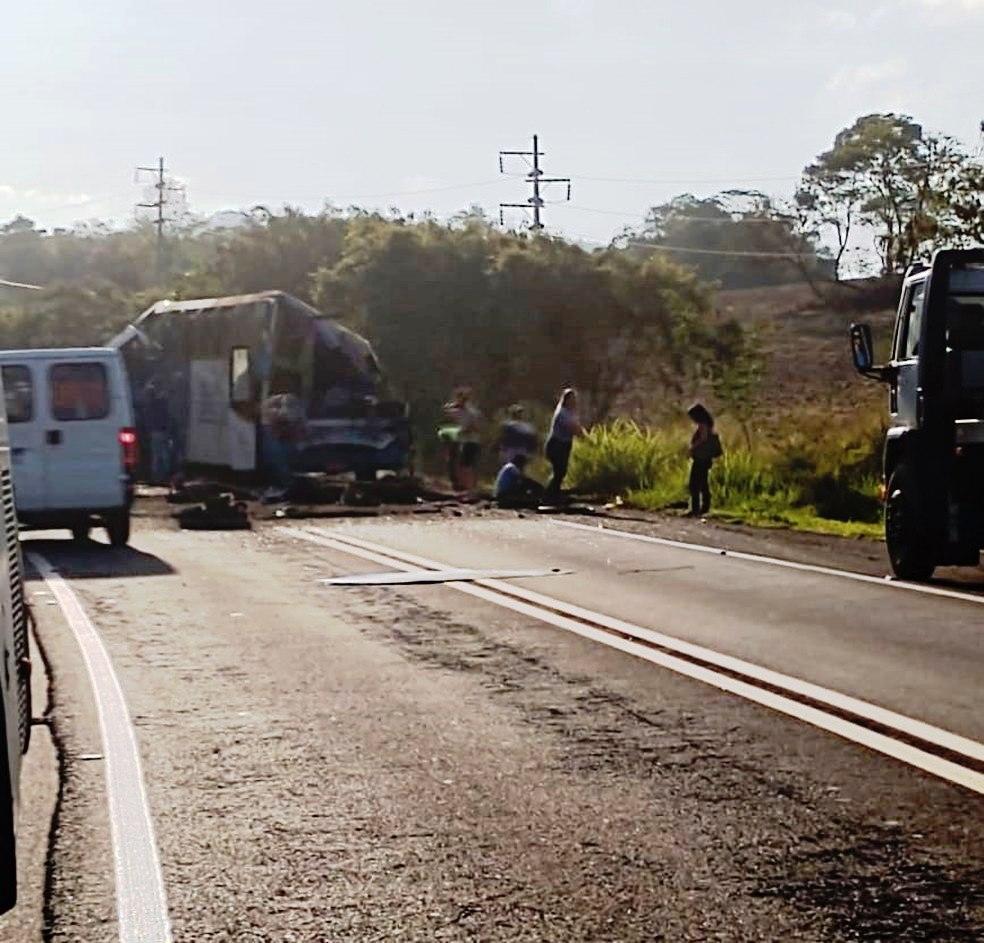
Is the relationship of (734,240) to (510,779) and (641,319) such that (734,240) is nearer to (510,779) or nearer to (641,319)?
(641,319)

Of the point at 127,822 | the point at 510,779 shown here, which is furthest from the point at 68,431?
the point at 127,822

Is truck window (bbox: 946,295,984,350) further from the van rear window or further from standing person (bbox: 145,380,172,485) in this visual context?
standing person (bbox: 145,380,172,485)

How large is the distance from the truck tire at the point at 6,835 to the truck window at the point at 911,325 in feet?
39.7

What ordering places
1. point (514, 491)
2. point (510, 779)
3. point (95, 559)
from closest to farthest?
point (510, 779) → point (95, 559) → point (514, 491)

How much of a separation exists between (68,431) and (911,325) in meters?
9.07

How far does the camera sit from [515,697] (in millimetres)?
10867

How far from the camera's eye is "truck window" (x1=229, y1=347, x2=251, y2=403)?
35438 millimetres

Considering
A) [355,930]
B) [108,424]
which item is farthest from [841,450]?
[355,930]

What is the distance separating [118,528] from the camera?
22484 mm

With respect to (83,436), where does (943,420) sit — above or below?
above

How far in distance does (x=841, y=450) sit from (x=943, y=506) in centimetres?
1209

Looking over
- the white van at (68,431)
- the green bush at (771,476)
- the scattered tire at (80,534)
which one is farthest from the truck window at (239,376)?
the white van at (68,431)

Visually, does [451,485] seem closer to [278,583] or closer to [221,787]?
[278,583]

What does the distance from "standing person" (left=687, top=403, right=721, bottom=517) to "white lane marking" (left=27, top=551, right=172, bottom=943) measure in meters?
13.7
